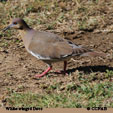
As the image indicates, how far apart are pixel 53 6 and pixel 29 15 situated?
680 millimetres

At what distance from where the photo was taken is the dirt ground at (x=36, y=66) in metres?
6.57

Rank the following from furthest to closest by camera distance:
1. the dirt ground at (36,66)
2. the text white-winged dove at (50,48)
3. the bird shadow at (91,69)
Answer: the bird shadow at (91,69)
the text white-winged dove at (50,48)
the dirt ground at (36,66)

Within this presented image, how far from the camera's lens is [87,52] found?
268 inches

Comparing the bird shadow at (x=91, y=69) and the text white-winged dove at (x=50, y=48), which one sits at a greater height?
the text white-winged dove at (x=50, y=48)

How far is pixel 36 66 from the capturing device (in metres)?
7.33

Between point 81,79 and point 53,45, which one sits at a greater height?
point 53,45

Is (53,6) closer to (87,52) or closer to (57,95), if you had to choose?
(87,52)

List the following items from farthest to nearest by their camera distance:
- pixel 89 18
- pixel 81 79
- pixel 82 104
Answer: pixel 89 18 → pixel 81 79 → pixel 82 104

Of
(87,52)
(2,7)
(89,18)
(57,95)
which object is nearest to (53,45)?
(87,52)

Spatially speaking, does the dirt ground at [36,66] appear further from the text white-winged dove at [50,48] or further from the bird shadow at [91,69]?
the text white-winged dove at [50,48]

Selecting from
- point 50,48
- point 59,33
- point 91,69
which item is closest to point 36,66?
point 50,48

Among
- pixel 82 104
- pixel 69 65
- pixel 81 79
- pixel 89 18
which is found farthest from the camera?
pixel 89 18

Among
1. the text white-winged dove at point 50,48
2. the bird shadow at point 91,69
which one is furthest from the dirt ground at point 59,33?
the text white-winged dove at point 50,48

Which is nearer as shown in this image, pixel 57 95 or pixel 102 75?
pixel 57 95
